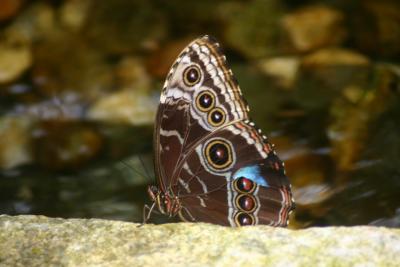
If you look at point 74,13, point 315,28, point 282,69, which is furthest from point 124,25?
point 315,28

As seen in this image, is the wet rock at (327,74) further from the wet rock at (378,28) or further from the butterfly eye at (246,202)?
the butterfly eye at (246,202)

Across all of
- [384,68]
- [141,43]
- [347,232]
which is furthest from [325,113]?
[347,232]

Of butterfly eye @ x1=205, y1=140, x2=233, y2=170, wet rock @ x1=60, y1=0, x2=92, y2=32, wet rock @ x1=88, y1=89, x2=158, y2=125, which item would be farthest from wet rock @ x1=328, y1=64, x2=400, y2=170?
wet rock @ x1=60, y1=0, x2=92, y2=32

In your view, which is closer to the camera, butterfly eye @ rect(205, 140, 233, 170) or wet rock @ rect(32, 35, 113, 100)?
butterfly eye @ rect(205, 140, 233, 170)

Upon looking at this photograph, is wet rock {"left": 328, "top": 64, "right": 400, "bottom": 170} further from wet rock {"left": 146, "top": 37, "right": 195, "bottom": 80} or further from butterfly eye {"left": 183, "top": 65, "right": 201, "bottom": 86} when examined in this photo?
butterfly eye {"left": 183, "top": 65, "right": 201, "bottom": 86}

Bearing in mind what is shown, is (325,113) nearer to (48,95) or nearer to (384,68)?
(384,68)

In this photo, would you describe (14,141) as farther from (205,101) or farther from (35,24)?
(205,101)

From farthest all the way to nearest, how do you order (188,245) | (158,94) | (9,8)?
(9,8) < (158,94) < (188,245)
